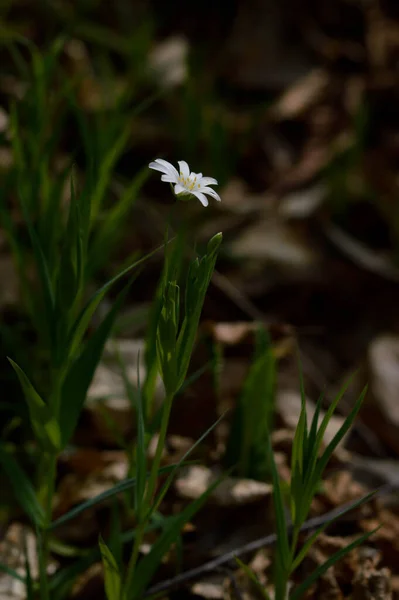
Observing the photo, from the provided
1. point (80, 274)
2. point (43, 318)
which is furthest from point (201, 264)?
point (43, 318)

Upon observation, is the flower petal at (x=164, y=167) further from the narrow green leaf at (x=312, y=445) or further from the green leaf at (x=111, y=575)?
the green leaf at (x=111, y=575)

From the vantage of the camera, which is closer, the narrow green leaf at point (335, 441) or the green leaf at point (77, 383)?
the narrow green leaf at point (335, 441)

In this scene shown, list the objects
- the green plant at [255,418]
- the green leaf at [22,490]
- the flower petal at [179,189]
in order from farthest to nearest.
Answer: the green plant at [255,418]
the green leaf at [22,490]
the flower petal at [179,189]

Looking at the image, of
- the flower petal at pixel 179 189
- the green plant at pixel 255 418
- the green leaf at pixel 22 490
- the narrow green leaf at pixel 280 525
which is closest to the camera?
the flower petal at pixel 179 189

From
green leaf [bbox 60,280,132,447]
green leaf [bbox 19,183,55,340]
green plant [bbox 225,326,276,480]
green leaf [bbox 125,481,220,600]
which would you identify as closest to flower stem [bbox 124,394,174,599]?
green leaf [bbox 125,481,220,600]

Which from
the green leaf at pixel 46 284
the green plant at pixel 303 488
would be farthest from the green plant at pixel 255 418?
the green leaf at pixel 46 284

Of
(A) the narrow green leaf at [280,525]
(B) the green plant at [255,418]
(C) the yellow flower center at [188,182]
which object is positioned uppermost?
(C) the yellow flower center at [188,182]

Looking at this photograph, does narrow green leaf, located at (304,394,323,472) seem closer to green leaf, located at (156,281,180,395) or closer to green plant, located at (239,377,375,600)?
green plant, located at (239,377,375,600)
